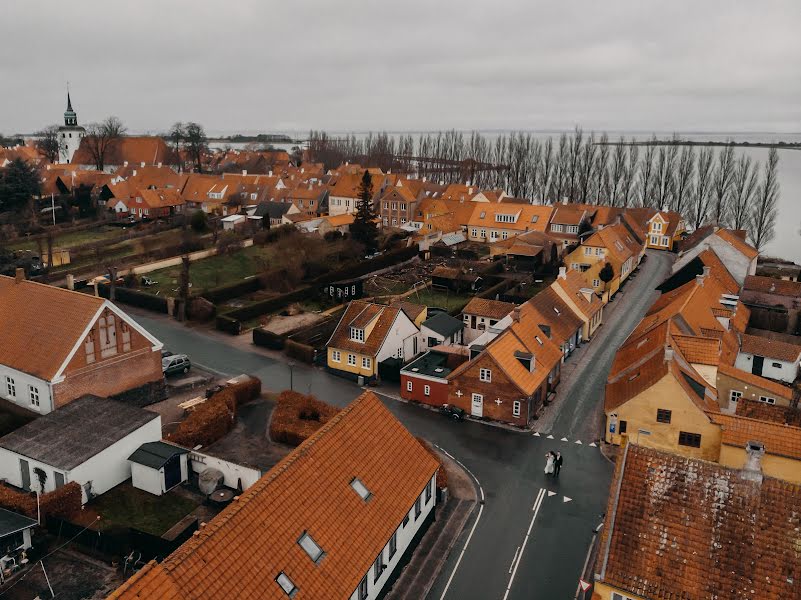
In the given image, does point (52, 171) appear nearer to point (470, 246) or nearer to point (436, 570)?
point (470, 246)

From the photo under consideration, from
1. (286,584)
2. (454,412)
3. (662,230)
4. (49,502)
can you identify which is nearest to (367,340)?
(454,412)

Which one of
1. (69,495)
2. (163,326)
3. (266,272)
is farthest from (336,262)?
(69,495)

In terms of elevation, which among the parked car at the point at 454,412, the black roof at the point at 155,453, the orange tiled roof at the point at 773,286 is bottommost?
the parked car at the point at 454,412

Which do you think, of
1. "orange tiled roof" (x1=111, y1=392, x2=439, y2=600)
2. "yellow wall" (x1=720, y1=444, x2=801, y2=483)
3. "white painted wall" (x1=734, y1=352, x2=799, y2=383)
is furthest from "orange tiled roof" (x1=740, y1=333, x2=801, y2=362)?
"orange tiled roof" (x1=111, y1=392, x2=439, y2=600)

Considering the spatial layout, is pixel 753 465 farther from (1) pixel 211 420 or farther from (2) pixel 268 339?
(2) pixel 268 339

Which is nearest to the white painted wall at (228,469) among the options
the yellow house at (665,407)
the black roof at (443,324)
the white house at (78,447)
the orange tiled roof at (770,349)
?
the white house at (78,447)

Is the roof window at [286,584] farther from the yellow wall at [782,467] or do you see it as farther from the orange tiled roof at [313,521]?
the yellow wall at [782,467]

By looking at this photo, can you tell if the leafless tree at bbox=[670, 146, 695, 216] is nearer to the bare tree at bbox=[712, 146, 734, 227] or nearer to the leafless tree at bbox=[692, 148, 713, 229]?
the leafless tree at bbox=[692, 148, 713, 229]
